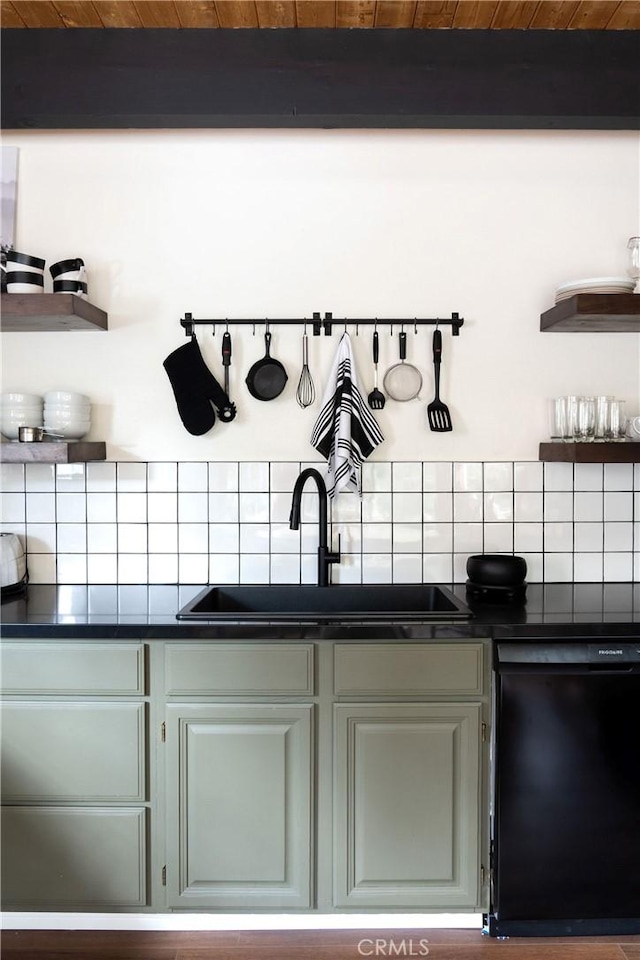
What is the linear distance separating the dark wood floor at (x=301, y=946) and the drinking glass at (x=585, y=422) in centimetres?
149

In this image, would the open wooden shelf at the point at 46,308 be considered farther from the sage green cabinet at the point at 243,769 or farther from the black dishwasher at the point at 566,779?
the black dishwasher at the point at 566,779

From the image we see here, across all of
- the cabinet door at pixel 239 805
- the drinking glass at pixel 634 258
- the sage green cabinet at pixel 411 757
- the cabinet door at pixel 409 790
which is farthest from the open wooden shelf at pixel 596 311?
the cabinet door at pixel 239 805

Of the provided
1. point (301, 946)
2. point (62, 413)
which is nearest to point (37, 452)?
point (62, 413)

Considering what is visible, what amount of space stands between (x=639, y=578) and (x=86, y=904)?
2.07 m

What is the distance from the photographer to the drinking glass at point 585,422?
2309mm

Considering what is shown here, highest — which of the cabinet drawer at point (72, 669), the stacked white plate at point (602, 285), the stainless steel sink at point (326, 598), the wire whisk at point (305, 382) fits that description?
the stacked white plate at point (602, 285)

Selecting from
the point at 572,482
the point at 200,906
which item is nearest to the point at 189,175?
the point at 572,482

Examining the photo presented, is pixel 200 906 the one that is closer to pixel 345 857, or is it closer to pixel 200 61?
pixel 345 857

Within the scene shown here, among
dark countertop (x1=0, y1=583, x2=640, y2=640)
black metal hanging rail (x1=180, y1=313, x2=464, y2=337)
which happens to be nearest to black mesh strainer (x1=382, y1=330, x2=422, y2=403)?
black metal hanging rail (x1=180, y1=313, x2=464, y2=337)

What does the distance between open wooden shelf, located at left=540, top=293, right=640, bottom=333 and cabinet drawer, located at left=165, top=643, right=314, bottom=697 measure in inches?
52.6

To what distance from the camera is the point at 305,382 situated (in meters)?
2.42

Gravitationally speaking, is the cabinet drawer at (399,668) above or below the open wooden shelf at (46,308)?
below

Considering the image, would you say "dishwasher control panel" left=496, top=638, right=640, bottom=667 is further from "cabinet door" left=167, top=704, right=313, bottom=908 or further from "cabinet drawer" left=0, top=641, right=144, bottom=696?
"cabinet drawer" left=0, top=641, right=144, bottom=696

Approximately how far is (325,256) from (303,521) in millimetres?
949
